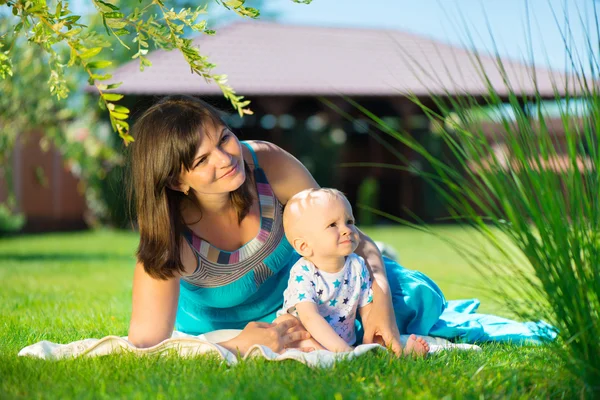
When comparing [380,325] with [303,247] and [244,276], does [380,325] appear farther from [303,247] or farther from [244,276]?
[244,276]

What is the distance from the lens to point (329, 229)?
258cm

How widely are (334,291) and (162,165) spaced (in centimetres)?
76

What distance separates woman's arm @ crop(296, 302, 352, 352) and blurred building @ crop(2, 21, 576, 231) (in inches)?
470

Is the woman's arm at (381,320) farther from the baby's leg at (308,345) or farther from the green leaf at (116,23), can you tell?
the green leaf at (116,23)

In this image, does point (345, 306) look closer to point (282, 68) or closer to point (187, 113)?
point (187, 113)

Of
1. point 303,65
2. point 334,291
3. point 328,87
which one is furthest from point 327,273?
point 303,65

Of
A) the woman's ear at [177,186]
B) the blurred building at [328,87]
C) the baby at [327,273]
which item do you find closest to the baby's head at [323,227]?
the baby at [327,273]

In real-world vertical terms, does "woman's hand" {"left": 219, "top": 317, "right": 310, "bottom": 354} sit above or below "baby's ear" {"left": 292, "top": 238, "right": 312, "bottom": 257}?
below

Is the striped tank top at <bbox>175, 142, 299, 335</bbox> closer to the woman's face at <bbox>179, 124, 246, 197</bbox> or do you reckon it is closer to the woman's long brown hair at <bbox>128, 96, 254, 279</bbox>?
the woman's long brown hair at <bbox>128, 96, 254, 279</bbox>

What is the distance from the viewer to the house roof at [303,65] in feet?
48.3

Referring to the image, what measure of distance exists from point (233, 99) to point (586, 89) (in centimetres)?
121

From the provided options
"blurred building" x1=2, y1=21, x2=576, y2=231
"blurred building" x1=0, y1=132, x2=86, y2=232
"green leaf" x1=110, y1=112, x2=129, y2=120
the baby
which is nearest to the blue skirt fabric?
the baby

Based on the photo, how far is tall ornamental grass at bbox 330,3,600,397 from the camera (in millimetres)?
1846

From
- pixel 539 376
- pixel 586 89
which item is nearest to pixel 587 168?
pixel 586 89
